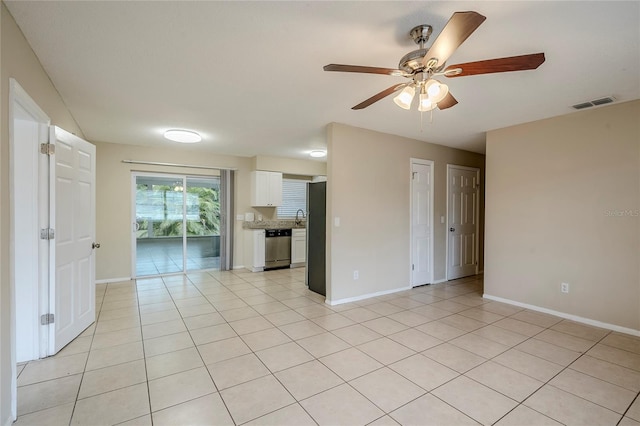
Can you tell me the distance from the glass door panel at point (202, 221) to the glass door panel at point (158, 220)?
0.61ft

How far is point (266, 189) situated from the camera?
634cm

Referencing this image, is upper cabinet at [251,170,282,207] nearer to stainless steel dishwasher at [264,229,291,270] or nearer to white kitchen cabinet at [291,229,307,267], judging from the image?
stainless steel dishwasher at [264,229,291,270]

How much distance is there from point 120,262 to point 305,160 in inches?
166

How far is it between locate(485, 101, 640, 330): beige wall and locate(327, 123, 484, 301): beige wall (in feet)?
3.94

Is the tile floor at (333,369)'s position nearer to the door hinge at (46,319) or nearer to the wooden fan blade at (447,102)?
the door hinge at (46,319)

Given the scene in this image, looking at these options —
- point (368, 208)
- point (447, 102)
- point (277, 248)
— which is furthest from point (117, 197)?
point (447, 102)

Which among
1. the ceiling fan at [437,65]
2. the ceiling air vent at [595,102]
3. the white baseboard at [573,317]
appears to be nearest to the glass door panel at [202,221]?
the ceiling fan at [437,65]

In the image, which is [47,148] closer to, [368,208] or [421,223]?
[368,208]

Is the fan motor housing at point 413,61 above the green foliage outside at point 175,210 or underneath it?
above

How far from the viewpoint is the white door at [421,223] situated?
15.8ft

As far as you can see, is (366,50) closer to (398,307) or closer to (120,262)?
(398,307)

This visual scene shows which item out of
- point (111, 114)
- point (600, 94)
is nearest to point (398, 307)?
point (600, 94)

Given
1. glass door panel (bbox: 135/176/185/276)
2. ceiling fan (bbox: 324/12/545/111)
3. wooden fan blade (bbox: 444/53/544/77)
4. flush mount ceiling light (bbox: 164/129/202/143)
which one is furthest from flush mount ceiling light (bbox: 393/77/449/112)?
glass door panel (bbox: 135/176/185/276)

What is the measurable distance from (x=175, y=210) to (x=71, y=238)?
3.10 metres
